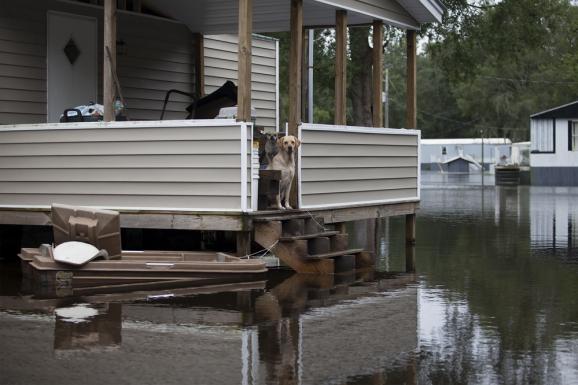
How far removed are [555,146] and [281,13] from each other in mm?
34184

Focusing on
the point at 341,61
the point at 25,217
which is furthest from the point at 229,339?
the point at 341,61

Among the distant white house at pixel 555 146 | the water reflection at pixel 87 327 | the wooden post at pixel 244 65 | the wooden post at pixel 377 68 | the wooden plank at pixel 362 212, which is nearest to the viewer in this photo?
the water reflection at pixel 87 327

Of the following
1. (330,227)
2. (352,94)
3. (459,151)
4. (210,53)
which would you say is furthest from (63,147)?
(459,151)

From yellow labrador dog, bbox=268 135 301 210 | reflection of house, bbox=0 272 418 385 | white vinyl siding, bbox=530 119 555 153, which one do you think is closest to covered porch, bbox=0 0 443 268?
yellow labrador dog, bbox=268 135 301 210

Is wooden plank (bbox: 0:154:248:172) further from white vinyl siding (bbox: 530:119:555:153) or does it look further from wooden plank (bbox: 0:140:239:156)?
white vinyl siding (bbox: 530:119:555:153)

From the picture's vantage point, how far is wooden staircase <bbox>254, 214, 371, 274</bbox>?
12391 mm

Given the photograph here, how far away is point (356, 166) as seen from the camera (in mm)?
15102

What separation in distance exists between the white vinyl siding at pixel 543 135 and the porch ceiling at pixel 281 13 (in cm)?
3207

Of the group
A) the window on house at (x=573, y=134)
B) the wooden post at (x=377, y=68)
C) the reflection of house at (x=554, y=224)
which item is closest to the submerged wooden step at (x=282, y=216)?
the wooden post at (x=377, y=68)

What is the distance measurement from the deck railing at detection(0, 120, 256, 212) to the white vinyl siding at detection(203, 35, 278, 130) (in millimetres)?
5525

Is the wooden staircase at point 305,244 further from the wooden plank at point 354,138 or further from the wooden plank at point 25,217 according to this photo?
the wooden plank at point 25,217

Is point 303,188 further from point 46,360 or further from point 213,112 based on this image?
point 46,360

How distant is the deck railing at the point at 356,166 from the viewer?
13805 millimetres

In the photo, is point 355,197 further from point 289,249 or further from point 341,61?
point 289,249
